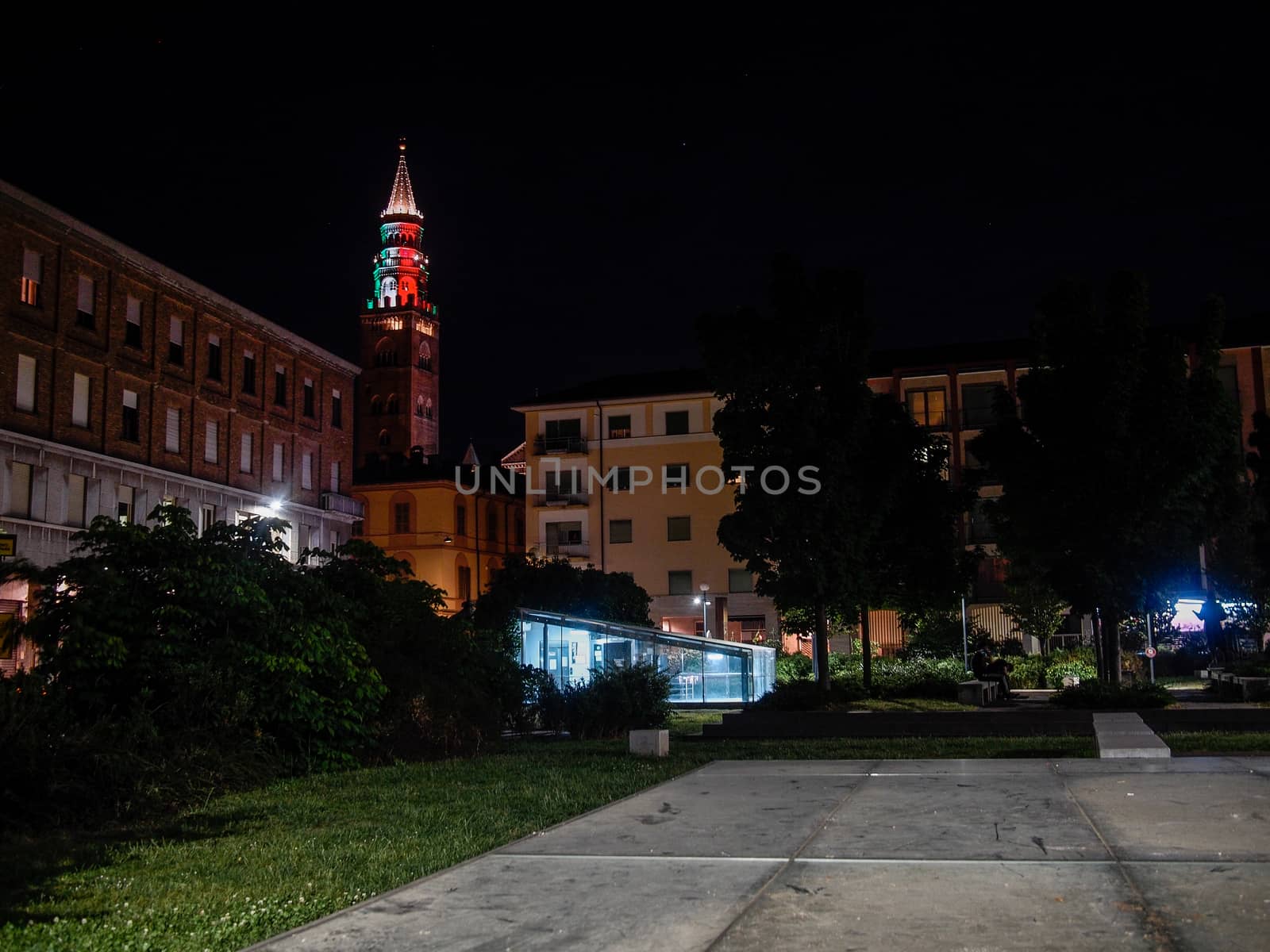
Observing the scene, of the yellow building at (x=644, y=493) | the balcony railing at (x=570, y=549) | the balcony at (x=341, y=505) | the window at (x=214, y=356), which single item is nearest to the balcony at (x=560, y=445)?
the yellow building at (x=644, y=493)

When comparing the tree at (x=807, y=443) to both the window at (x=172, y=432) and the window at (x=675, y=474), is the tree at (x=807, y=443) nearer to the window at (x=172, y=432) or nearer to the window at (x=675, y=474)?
the window at (x=172, y=432)

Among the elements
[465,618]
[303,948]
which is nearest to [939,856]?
[303,948]

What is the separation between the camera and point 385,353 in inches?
5586

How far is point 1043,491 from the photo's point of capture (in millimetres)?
26234

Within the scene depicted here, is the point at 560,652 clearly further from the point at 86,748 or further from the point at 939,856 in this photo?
the point at 939,856

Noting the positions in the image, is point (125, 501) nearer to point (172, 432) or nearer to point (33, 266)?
point (172, 432)

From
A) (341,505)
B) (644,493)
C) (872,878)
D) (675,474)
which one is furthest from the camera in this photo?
(644,493)

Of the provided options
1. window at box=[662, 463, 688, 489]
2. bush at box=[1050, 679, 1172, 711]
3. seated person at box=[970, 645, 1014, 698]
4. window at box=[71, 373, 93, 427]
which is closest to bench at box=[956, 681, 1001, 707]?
bush at box=[1050, 679, 1172, 711]

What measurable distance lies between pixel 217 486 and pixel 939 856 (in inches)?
1847

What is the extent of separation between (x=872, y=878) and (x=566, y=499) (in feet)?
202

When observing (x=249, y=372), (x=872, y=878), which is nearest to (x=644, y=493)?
(x=249, y=372)

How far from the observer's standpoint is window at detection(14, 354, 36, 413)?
134 feet

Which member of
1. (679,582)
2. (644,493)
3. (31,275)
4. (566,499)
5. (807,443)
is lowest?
(679,582)

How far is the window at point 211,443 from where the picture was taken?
51188 mm
